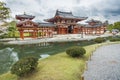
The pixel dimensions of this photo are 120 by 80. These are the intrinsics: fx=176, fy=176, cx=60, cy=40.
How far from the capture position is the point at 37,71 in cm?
1187

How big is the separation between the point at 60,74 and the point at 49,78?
88 centimetres

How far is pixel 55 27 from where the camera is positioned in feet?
221

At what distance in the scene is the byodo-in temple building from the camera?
179 feet

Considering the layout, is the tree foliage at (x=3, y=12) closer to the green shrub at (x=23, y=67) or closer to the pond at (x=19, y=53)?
the green shrub at (x=23, y=67)

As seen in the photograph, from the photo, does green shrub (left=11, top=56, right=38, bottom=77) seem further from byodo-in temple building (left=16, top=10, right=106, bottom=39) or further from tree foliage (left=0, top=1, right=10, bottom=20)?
byodo-in temple building (left=16, top=10, right=106, bottom=39)

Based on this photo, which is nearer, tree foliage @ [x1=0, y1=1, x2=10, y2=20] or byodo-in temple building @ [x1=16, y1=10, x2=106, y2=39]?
tree foliage @ [x1=0, y1=1, x2=10, y2=20]

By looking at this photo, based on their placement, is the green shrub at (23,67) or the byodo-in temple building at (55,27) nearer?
the green shrub at (23,67)

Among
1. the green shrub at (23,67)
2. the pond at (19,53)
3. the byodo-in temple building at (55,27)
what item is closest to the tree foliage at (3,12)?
the green shrub at (23,67)

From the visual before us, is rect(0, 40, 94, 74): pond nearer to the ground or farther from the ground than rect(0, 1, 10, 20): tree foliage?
nearer to the ground

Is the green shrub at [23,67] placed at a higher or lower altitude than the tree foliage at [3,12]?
lower

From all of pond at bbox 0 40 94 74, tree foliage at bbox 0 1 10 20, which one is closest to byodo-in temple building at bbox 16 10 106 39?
pond at bbox 0 40 94 74

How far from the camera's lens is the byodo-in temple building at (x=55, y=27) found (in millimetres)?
54562

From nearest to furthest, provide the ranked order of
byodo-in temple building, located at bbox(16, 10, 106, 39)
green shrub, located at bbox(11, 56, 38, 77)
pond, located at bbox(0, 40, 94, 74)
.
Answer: green shrub, located at bbox(11, 56, 38, 77) < pond, located at bbox(0, 40, 94, 74) < byodo-in temple building, located at bbox(16, 10, 106, 39)

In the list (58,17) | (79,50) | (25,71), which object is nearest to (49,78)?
(25,71)
